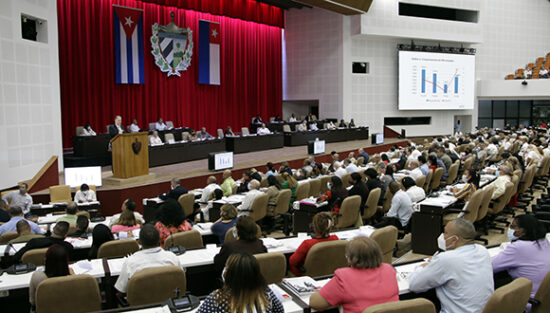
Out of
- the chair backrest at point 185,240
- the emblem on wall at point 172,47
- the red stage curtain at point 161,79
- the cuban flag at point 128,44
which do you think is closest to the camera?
the chair backrest at point 185,240

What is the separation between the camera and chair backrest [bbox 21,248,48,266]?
176 inches

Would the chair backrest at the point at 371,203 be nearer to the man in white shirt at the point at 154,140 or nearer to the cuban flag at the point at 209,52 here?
the man in white shirt at the point at 154,140

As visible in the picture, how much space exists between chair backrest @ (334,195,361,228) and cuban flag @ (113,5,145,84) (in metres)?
12.0

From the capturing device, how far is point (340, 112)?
78.2 feet

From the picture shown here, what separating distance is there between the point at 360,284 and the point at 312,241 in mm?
1427

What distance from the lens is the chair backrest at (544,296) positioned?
136 inches

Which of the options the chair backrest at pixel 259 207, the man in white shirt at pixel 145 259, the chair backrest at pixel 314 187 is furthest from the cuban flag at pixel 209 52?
the man in white shirt at pixel 145 259

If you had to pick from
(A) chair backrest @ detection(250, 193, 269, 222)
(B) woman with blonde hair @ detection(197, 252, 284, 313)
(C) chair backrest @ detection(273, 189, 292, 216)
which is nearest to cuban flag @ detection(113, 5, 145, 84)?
(C) chair backrest @ detection(273, 189, 292, 216)

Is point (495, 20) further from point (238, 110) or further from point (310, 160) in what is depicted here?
point (310, 160)

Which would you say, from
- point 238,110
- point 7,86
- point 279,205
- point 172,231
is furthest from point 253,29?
point 172,231

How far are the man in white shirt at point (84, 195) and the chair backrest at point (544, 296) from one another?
7941 millimetres

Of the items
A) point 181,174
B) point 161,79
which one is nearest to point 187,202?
point 181,174

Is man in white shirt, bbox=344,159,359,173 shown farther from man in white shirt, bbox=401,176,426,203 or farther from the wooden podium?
the wooden podium

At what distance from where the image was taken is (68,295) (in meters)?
3.52
